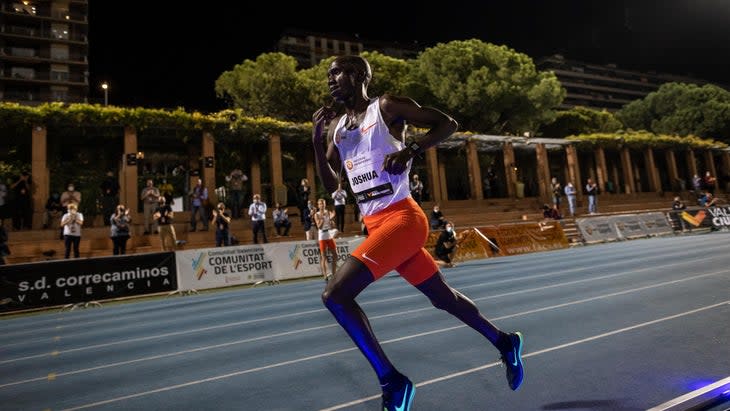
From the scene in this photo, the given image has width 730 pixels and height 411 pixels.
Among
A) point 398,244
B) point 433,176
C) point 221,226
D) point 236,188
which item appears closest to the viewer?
point 398,244

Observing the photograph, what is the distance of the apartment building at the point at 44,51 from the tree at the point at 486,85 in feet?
136

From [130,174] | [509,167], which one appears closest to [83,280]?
[130,174]

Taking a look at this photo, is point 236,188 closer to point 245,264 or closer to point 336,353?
point 245,264

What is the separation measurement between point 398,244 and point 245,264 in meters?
10.5

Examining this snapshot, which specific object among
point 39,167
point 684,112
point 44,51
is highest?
point 44,51

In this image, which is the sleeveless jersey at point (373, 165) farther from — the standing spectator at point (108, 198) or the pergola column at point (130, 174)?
the pergola column at point (130, 174)

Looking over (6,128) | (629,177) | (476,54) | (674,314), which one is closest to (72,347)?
(674,314)

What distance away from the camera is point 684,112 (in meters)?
52.5

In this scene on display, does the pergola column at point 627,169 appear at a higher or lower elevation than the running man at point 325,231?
higher

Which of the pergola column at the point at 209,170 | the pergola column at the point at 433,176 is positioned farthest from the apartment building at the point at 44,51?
the pergola column at the point at 433,176

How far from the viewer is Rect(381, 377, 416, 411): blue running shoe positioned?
2234 mm

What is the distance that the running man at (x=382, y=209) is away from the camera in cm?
229

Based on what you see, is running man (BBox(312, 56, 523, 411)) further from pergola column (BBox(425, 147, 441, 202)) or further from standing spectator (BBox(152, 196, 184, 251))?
pergola column (BBox(425, 147, 441, 202))

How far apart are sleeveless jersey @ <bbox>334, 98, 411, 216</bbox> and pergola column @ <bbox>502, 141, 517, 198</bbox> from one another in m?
28.6
